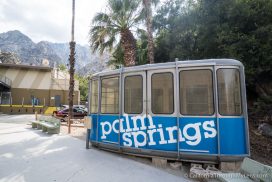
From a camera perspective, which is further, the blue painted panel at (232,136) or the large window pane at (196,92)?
the large window pane at (196,92)

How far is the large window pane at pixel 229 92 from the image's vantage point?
5.52m

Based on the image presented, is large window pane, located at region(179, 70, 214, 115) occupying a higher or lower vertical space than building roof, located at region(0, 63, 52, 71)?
lower

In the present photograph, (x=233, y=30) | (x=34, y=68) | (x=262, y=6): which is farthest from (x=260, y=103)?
(x=34, y=68)

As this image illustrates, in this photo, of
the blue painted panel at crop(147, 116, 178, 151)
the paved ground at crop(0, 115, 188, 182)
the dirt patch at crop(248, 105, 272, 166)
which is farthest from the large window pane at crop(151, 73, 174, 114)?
the dirt patch at crop(248, 105, 272, 166)

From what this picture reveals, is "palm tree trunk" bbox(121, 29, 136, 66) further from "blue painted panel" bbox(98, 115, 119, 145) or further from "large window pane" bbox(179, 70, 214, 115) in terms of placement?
"large window pane" bbox(179, 70, 214, 115)

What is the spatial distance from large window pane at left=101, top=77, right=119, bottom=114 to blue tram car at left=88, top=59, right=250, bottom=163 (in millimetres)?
108

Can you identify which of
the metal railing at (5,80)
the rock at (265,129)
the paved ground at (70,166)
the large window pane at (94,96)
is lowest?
the paved ground at (70,166)

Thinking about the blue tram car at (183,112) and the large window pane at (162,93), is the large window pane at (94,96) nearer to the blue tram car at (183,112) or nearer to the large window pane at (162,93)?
the blue tram car at (183,112)

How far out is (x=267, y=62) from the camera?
1052 cm

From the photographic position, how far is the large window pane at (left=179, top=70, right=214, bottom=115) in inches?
224

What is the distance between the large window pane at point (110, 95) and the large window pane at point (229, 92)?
3120 millimetres

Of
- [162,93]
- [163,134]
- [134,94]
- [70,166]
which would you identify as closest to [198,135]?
[163,134]

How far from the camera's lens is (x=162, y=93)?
6.21 meters

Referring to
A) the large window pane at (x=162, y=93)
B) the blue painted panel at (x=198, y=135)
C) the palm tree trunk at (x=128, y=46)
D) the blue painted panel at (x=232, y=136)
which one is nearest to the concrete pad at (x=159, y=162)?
the blue painted panel at (x=198, y=135)
